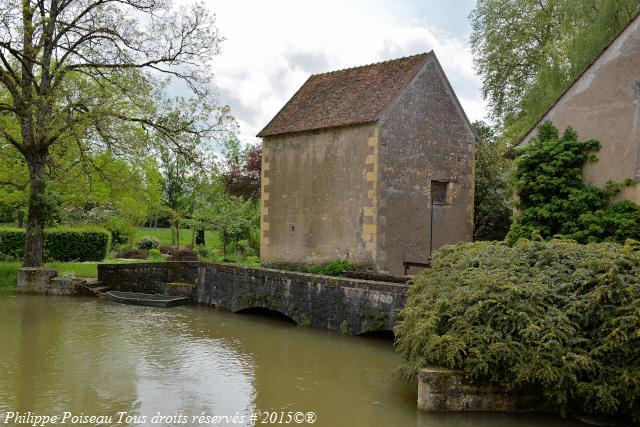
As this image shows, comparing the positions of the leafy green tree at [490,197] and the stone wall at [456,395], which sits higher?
the leafy green tree at [490,197]

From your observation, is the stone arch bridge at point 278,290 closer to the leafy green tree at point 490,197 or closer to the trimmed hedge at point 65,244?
the trimmed hedge at point 65,244

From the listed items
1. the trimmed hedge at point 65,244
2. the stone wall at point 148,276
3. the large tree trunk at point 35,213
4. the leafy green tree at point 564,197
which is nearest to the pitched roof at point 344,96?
the leafy green tree at point 564,197

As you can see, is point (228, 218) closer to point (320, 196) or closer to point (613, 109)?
point (320, 196)

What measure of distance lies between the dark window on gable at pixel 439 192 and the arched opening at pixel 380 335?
6.53 m

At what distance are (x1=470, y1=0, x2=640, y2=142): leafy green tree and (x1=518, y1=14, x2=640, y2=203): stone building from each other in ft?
26.8

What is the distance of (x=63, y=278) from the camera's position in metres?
21.2

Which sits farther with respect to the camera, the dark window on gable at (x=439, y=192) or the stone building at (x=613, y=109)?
the dark window on gable at (x=439, y=192)

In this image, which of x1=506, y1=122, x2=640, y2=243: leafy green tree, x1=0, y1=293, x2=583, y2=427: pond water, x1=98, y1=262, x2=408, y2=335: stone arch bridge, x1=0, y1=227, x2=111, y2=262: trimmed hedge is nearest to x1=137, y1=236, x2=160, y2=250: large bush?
x1=0, y1=227, x2=111, y2=262: trimmed hedge

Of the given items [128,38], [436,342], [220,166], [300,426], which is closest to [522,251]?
[436,342]

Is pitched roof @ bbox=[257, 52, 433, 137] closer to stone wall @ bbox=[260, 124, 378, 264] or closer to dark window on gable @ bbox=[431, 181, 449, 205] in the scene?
A: stone wall @ bbox=[260, 124, 378, 264]

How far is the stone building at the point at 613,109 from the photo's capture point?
1338cm

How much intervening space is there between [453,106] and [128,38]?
11.6 metres

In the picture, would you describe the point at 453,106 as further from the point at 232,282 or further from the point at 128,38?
the point at 128,38

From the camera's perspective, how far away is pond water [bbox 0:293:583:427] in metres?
8.71
